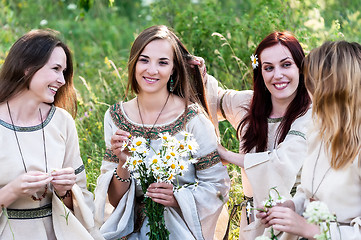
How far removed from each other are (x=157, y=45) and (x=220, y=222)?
1.21m

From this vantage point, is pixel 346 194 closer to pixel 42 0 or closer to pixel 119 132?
pixel 119 132

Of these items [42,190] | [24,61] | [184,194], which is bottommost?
[184,194]

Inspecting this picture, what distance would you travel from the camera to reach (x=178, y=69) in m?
4.00

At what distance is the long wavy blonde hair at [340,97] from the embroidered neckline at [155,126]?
1118 mm

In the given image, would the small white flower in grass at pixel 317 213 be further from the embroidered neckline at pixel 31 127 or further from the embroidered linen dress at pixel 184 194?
the embroidered neckline at pixel 31 127

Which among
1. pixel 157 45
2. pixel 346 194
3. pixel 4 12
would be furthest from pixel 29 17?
pixel 346 194

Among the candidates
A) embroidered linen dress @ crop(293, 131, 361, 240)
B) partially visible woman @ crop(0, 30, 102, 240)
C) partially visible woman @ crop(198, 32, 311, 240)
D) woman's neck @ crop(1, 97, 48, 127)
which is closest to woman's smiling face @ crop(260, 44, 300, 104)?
partially visible woman @ crop(198, 32, 311, 240)

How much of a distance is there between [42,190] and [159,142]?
2.67ft

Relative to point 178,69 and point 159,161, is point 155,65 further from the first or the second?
point 159,161

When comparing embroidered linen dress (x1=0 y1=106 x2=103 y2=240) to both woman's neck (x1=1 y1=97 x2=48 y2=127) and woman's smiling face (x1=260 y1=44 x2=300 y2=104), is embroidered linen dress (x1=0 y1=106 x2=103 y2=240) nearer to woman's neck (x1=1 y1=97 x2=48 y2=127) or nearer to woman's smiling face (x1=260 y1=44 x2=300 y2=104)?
woman's neck (x1=1 y1=97 x2=48 y2=127)

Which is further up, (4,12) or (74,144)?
(4,12)

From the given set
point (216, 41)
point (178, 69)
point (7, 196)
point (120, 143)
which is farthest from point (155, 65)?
point (216, 41)

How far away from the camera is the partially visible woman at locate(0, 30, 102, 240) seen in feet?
11.1

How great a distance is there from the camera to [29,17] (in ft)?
30.9
